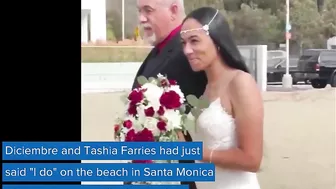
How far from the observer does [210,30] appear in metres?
2.33

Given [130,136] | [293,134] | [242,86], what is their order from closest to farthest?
A: [242,86] < [130,136] < [293,134]

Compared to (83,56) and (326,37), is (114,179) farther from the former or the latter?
(326,37)

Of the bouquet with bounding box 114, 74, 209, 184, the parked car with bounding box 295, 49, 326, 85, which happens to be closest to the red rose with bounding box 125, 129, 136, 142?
the bouquet with bounding box 114, 74, 209, 184

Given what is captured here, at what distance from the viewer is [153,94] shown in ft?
7.56

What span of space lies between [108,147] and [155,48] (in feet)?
1.80

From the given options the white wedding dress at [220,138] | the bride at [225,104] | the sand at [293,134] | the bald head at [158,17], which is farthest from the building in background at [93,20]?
the white wedding dress at [220,138]

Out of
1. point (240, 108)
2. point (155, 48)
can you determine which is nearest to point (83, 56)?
point (155, 48)

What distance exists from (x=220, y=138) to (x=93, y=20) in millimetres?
858

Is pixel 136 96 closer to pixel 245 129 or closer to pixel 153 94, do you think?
pixel 153 94

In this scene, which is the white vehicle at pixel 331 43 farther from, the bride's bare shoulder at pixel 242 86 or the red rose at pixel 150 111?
the red rose at pixel 150 111

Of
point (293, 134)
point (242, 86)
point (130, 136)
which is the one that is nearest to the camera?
point (242, 86)

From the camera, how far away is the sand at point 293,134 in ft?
8.05

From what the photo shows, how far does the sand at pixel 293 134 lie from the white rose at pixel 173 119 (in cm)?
28

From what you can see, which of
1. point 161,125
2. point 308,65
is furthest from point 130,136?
point 308,65
